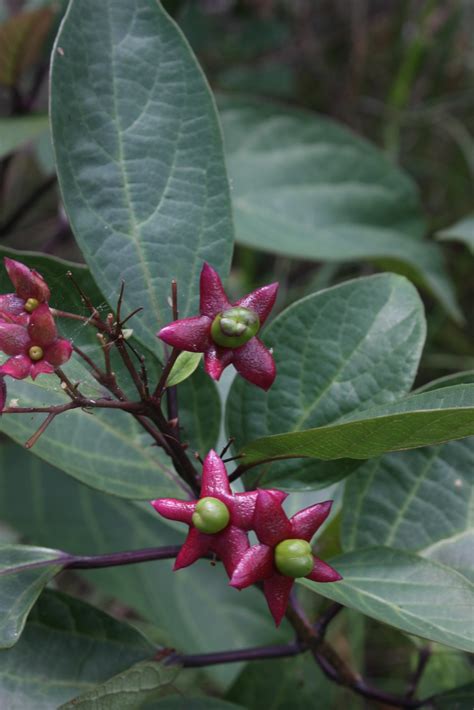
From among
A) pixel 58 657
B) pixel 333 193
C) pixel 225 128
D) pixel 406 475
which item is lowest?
pixel 58 657

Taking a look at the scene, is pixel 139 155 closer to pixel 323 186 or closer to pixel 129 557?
pixel 129 557

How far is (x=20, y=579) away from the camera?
2.15ft

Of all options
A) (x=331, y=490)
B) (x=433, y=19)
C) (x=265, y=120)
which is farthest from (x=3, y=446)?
(x=433, y=19)

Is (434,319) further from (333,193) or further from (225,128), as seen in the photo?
(225,128)

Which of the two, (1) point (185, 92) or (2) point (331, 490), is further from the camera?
(2) point (331, 490)

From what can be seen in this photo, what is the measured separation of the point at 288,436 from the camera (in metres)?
0.55

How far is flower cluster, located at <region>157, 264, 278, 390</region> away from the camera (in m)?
0.53

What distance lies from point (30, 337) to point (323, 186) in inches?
41.5

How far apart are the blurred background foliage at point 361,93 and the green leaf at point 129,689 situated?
889 mm

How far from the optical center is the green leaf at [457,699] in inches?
28.5

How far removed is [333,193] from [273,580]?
3.47ft

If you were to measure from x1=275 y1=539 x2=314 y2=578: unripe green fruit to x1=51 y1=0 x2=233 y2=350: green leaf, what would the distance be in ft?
0.80

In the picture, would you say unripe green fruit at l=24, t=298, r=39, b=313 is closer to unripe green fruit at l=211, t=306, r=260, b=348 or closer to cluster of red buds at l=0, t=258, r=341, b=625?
cluster of red buds at l=0, t=258, r=341, b=625

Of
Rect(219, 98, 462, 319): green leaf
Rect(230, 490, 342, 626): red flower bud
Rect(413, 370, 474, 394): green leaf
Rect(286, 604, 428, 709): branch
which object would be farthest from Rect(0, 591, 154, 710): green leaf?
Rect(219, 98, 462, 319): green leaf
